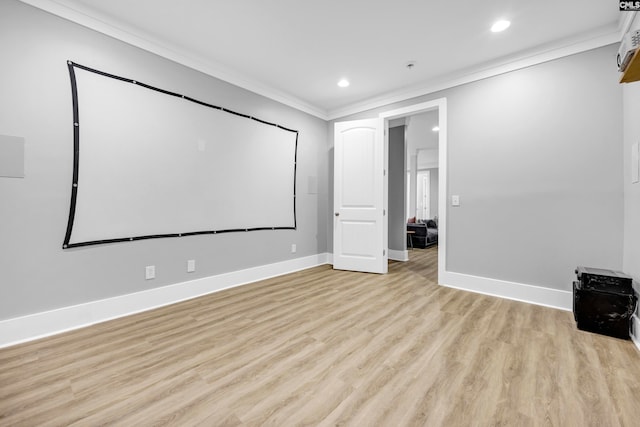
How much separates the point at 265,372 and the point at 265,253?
2.25 meters

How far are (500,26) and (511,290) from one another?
2.66 m

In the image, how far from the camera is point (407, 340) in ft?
6.82

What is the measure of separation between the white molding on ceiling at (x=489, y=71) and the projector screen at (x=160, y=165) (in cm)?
158

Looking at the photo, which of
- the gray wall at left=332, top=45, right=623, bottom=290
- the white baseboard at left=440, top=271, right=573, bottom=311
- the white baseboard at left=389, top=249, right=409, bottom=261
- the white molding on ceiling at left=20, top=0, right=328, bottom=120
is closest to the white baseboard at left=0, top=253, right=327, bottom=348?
the white molding on ceiling at left=20, top=0, right=328, bottom=120

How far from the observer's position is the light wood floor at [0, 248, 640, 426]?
1.33 m

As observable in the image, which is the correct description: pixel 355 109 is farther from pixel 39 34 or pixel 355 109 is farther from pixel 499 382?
pixel 499 382

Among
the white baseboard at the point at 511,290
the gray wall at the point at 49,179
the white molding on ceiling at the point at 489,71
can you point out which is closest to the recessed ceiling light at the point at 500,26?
the white molding on ceiling at the point at 489,71

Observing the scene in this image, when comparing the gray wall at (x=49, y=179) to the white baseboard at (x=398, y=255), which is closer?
the gray wall at (x=49, y=179)

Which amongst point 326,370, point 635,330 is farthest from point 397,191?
point 326,370

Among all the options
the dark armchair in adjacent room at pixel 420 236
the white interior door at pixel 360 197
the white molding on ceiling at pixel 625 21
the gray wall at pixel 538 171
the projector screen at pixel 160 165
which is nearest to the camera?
the white molding on ceiling at pixel 625 21

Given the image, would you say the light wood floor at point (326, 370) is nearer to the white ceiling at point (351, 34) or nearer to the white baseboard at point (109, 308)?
the white baseboard at point (109, 308)

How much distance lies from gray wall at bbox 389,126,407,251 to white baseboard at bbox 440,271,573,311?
181 centimetres

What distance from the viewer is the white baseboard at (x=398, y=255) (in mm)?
5219

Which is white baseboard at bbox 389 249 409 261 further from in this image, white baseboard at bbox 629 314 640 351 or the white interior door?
white baseboard at bbox 629 314 640 351
